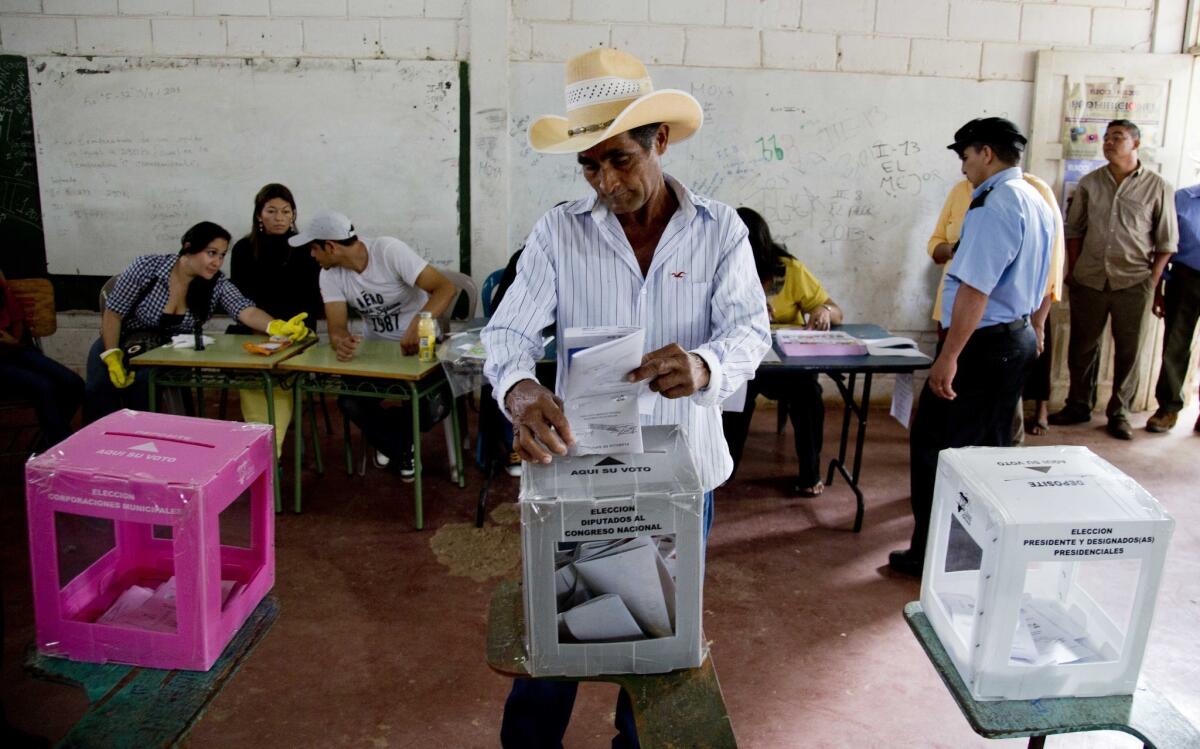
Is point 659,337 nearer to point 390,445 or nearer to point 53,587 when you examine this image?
point 53,587

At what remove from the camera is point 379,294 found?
4.18 m

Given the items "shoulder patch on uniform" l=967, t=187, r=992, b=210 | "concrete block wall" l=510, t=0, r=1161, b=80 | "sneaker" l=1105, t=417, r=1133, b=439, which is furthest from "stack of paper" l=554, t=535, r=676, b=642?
"sneaker" l=1105, t=417, r=1133, b=439

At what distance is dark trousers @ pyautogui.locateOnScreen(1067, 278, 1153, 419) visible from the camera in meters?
5.11

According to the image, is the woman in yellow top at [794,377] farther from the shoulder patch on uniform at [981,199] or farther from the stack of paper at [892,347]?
the shoulder patch on uniform at [981,199]

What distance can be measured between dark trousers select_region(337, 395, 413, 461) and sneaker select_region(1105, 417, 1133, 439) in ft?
13.5

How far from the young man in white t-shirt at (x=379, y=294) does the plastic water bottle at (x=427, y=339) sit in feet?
0.53

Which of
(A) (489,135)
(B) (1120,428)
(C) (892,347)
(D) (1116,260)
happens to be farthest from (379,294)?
(B) (1120,428)

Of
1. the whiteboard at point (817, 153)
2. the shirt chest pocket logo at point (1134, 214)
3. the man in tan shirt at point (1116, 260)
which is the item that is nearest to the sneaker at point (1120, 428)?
the man in tan shirt at point (1116, 260)

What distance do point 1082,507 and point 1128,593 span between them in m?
2.45

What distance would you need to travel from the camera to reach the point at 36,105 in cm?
523

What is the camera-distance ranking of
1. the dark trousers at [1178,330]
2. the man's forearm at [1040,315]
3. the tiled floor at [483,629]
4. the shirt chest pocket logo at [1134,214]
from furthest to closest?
the dark trousers at [1178,330]
the shirt chest pocket logo at [1134,214]
the man's forearm at [1040,315]
the tiled floor at [483,629]

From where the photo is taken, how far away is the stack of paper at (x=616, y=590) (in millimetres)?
1328

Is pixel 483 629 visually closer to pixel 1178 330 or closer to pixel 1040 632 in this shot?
pixel 1040 632

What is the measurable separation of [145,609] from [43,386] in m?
3.17
